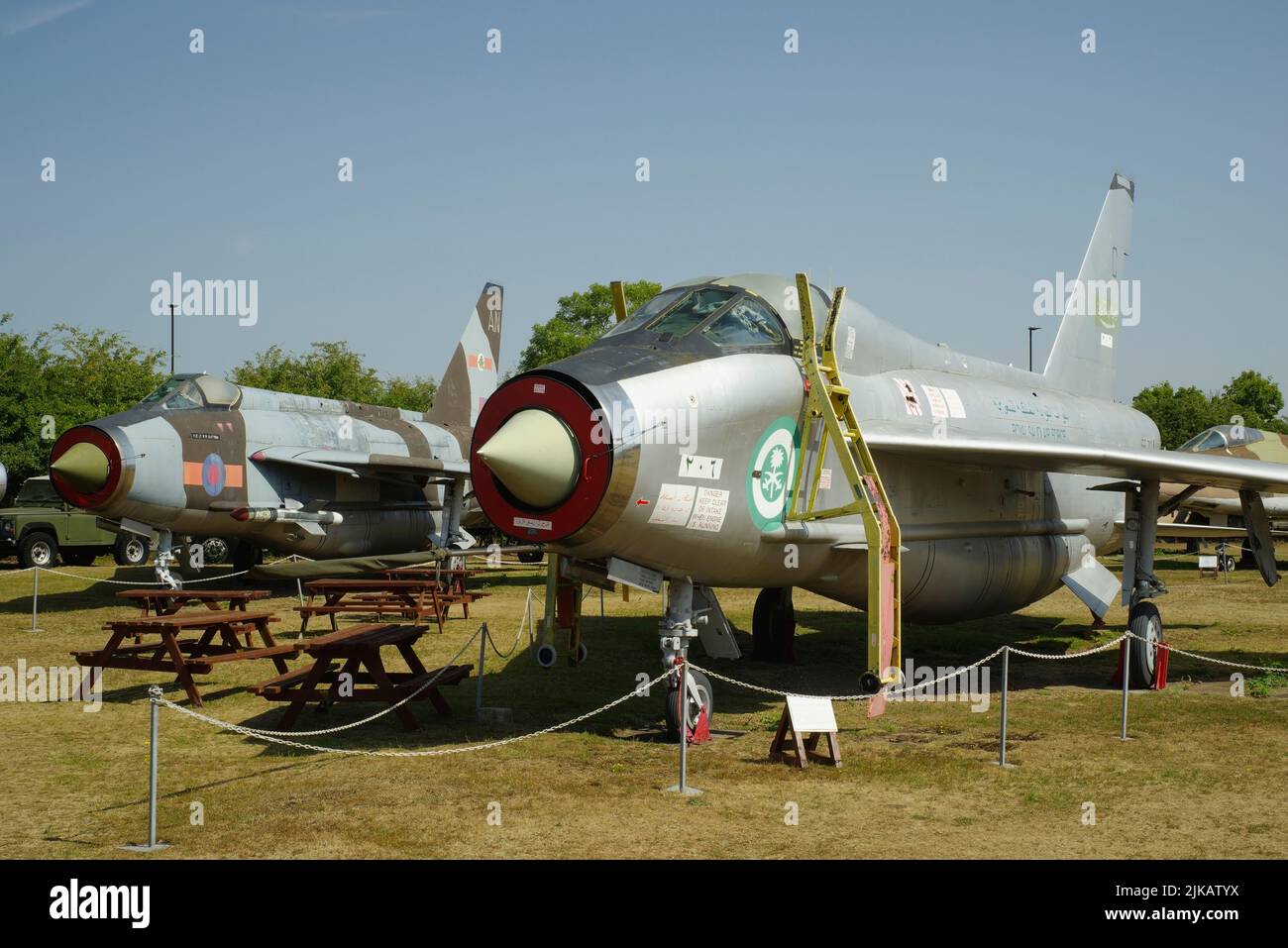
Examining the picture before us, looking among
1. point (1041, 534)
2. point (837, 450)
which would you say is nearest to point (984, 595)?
point (1041, 534)

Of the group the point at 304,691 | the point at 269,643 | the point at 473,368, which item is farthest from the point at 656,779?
the point at 473,368

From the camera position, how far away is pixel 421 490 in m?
25.2

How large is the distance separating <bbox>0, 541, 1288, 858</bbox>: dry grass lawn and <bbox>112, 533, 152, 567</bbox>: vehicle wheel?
17.8m

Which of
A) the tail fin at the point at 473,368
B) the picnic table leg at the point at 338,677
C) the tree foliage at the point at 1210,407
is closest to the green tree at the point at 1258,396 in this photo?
the tree foliage at the point at 1210,407

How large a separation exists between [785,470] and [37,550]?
26359mm

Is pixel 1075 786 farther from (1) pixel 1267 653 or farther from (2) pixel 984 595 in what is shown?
(1) pixel 1267 653

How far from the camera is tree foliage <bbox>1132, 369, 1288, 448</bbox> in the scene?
197 ft

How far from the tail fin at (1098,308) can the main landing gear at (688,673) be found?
10.1 meters

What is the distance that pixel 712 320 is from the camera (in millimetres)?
10297

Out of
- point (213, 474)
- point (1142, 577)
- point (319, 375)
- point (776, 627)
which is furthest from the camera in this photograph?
point (319, 375)

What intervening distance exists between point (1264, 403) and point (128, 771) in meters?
73.5

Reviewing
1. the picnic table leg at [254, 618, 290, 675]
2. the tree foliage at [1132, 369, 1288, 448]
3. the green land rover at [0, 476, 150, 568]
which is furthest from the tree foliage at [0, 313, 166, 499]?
the tree foliage at [1132, 369, 1288, 448]

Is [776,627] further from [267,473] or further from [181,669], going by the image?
[267,473]

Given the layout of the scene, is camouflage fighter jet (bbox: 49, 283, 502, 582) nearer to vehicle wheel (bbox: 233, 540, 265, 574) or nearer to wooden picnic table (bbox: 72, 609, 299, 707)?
vehicle wheel (bbox: 233, 540, 265, 574)
